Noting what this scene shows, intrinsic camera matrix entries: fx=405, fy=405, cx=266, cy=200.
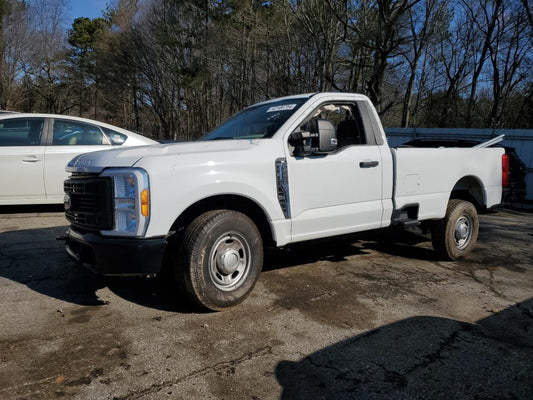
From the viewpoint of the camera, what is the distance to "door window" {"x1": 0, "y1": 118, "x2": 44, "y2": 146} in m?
6.58

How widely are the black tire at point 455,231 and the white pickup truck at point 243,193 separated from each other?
0.81ft

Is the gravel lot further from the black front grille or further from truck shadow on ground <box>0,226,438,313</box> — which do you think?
the black front grille

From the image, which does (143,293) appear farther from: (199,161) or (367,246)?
A: (367,246)

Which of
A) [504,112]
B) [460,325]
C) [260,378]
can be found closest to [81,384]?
[260,378]

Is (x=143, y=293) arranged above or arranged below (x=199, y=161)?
below

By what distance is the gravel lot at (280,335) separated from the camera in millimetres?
2463

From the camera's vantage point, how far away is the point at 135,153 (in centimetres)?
329

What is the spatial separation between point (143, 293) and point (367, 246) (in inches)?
141

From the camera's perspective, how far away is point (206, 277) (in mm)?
3346

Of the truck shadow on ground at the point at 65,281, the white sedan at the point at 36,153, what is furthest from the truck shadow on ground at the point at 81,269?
the white sedan at the point at 36,153

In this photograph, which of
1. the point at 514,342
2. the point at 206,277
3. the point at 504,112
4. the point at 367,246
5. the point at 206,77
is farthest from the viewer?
the point at 206,77

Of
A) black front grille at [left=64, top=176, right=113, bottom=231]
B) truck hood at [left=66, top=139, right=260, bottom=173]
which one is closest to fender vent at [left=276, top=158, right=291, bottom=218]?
truck hood at [left=66, top=139, right=260, bottom=173]

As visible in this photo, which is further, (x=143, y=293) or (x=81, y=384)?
(x=143, y=293)

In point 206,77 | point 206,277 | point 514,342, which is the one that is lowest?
point 514,342
